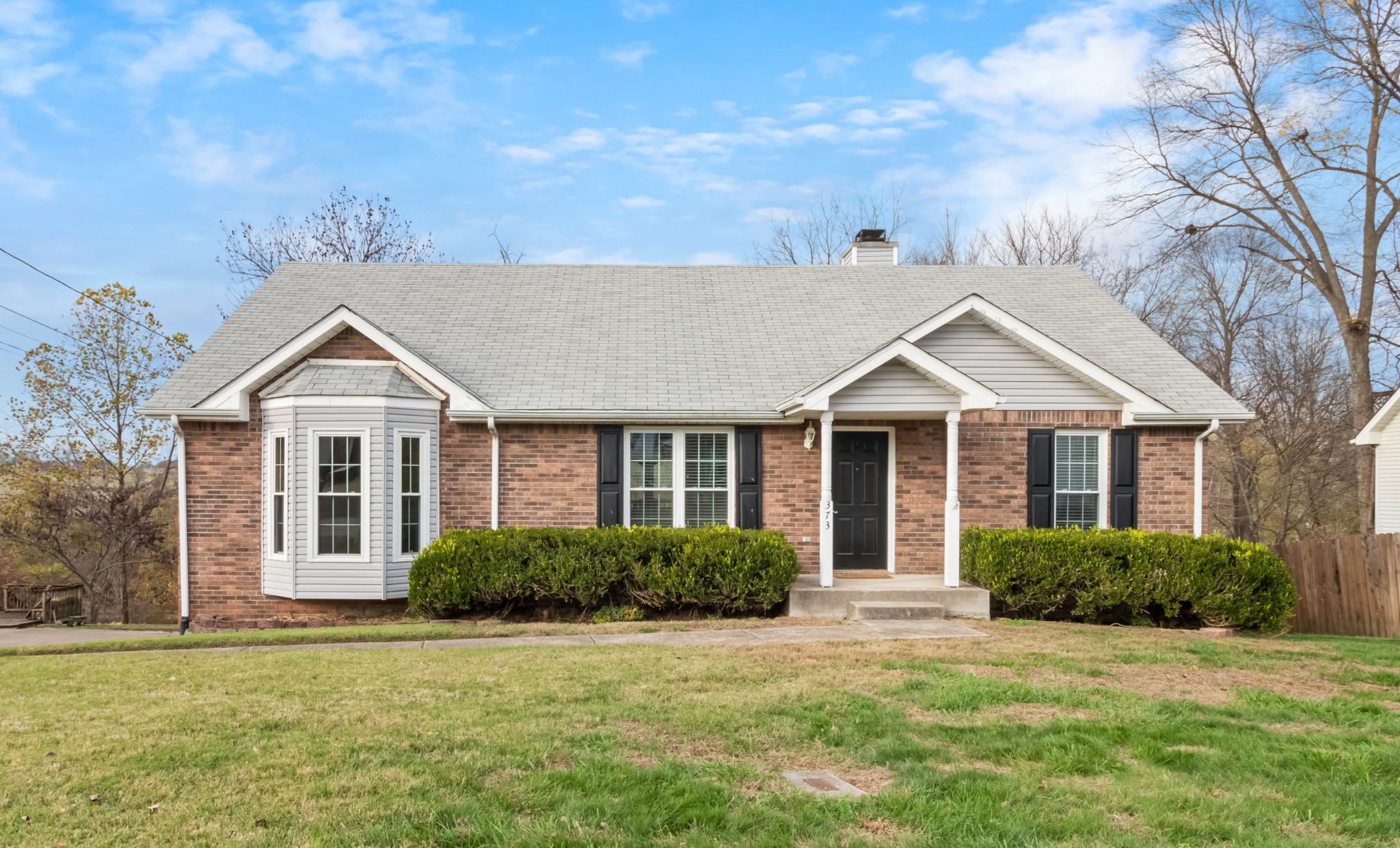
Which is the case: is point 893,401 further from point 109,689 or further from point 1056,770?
point 109,689

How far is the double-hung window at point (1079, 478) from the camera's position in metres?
14.2

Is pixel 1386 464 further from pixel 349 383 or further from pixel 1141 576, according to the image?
pixel 349 383

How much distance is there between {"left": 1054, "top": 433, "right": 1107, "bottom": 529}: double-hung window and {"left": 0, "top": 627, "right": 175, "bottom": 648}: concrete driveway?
1254 cm

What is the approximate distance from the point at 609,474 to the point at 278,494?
181 inches

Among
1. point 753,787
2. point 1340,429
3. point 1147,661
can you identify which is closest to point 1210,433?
point 1147,661

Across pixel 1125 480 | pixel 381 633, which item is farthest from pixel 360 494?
pixel 1125 480

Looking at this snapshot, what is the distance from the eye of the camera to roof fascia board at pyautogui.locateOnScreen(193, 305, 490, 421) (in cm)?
1327

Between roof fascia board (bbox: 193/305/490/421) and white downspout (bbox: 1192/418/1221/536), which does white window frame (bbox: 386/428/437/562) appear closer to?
roof fascia board (bbox: 193/305/490/421)

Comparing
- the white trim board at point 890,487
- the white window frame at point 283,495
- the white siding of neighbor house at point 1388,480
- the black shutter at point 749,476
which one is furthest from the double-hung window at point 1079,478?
the white siding of neighbor house at point 1388,480

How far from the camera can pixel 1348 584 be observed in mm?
14352

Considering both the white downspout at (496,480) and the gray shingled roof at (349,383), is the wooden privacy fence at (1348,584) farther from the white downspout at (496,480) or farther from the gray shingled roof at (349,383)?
the gray shingled roof at (349,383)

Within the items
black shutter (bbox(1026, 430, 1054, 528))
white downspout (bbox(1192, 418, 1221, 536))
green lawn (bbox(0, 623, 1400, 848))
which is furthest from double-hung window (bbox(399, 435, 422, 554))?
white downspout (bbox(1192, 418, 1221, 536))

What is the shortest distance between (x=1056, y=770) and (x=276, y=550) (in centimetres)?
1132

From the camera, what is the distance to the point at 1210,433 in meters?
14.2
